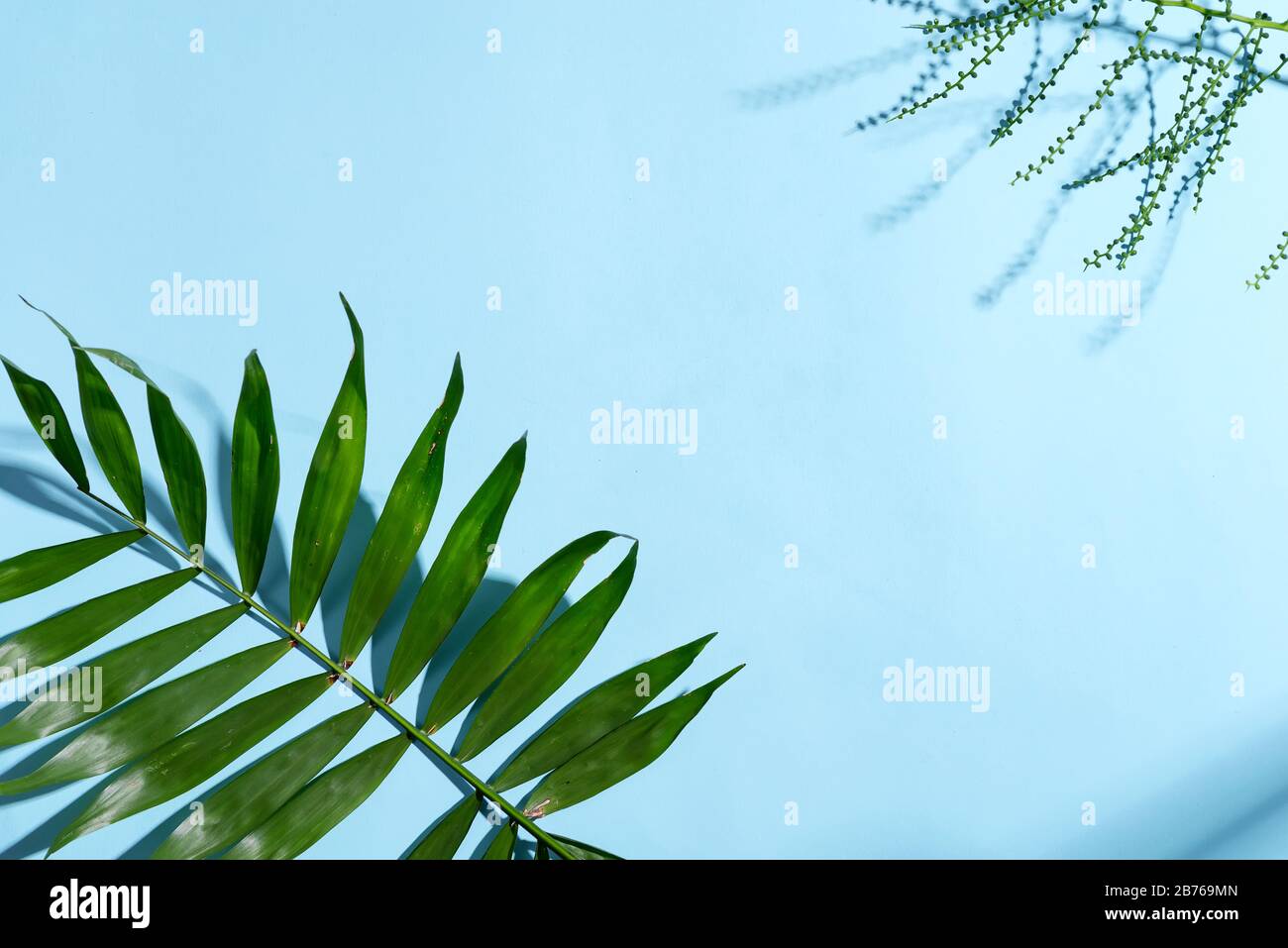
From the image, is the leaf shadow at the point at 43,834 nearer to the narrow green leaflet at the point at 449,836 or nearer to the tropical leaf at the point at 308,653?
the tropical leaf at the point at 308,653

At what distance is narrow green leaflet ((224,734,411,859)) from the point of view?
0.82 metres

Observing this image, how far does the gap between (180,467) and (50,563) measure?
0.43 feet

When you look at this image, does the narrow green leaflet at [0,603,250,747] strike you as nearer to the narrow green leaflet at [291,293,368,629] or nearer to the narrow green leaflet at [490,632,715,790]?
the narrow green leaflet at [291,293,368,629]

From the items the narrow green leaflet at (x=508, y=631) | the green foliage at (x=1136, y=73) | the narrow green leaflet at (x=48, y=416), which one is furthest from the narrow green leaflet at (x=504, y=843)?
the green foliage at (x=1136, y=73)

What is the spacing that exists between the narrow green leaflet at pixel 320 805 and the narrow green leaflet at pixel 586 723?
0.33ft

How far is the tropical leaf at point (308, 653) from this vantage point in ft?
2.69

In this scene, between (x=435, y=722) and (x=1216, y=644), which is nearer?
(x=435, y=722)

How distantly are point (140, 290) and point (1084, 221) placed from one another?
3.07 feet

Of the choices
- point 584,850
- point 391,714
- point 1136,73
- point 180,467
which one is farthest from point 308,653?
point 1136,73

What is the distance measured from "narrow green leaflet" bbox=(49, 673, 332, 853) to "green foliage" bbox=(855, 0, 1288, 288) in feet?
2.56

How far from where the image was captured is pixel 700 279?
40.1 inches

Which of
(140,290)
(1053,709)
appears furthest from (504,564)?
(1053,709)
